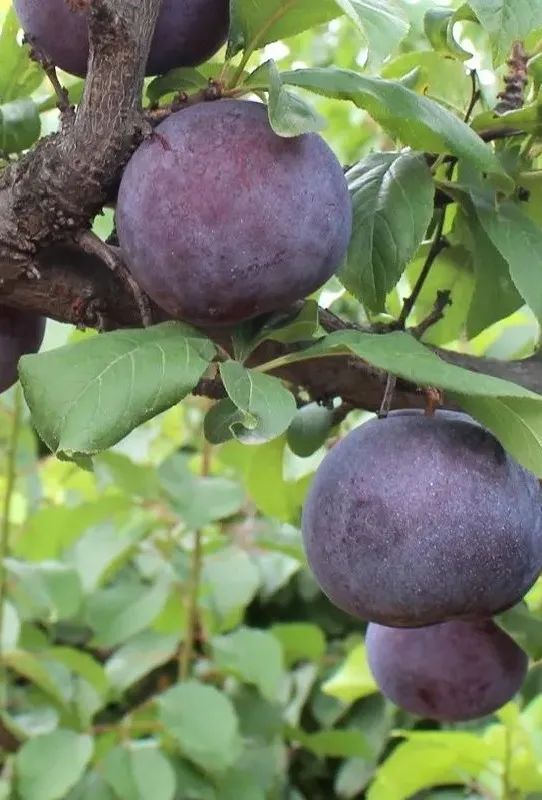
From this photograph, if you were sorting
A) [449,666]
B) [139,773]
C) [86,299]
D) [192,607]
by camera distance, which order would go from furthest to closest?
[192,607] < [139,773] < [449,666] < [86,299]

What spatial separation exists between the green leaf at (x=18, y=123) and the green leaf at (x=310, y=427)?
10.9 inches

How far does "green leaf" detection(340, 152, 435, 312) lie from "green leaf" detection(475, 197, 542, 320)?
40mm

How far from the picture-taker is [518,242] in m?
0.57

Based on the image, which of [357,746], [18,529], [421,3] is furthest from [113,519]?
[421,3]

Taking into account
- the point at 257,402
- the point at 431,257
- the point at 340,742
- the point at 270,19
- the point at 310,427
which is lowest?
the point at 340,742

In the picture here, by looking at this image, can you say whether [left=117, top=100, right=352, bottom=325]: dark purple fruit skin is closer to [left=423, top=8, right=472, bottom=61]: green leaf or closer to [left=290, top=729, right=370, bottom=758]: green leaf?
[left=423, top=8, right=472, bottom=61]: green leaf

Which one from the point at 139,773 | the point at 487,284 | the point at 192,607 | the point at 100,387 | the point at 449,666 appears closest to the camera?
the point at 100,387

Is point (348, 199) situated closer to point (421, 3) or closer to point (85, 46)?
point (85, 46)

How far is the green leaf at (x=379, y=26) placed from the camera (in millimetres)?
439

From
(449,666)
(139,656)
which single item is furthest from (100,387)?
(139,656)

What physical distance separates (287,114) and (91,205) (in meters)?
0.11

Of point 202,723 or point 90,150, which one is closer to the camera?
point 90,150

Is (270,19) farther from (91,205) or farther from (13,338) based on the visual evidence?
(13,338)

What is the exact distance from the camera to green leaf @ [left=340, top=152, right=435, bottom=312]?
1.85 feet
